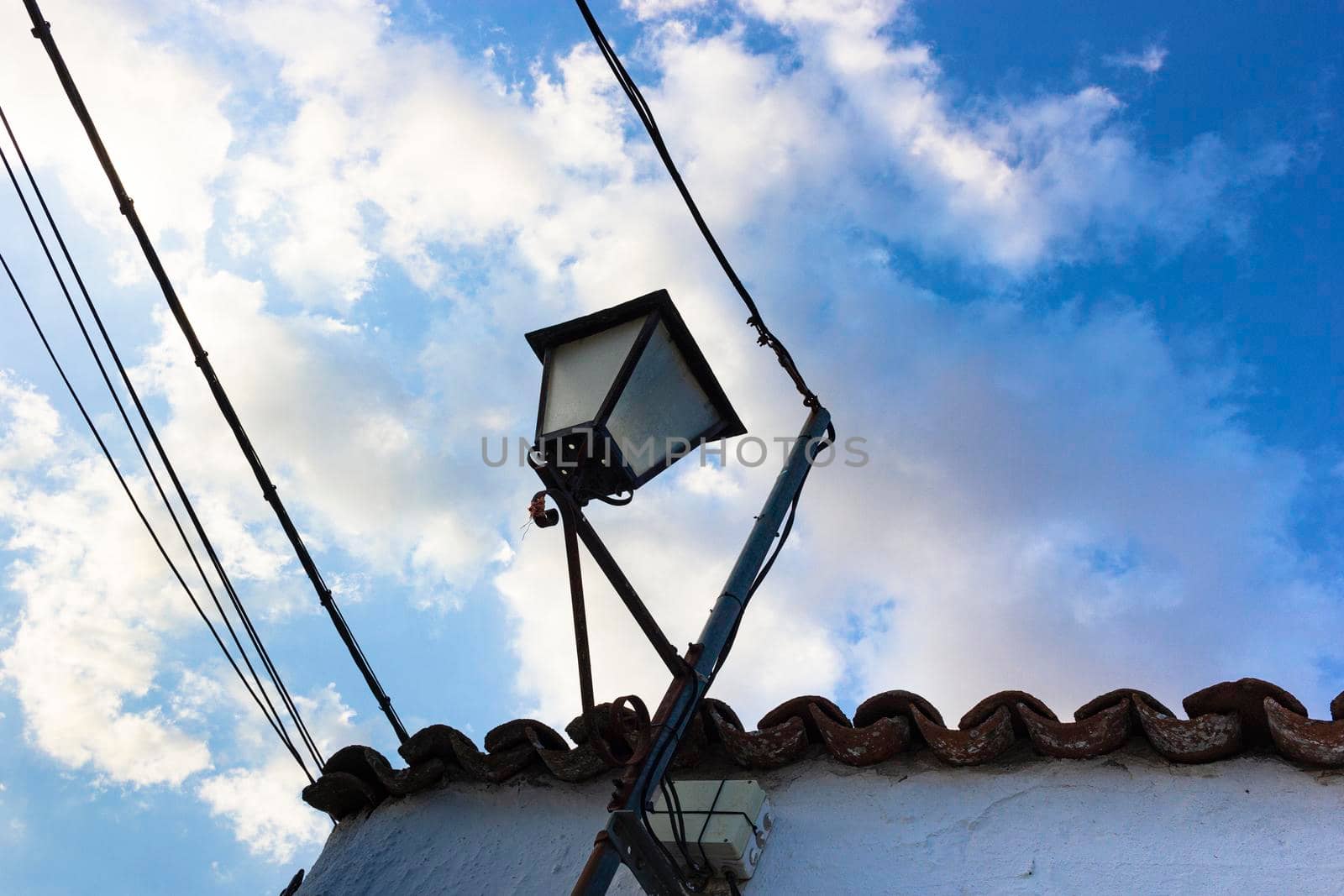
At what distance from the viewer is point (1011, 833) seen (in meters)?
2.57

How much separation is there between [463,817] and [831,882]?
4.96ft

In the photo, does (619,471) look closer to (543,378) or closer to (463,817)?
(543,378)

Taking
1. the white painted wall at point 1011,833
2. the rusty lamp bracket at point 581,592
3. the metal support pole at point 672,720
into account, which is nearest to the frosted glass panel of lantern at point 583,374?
the rusty lamp bracket at point 581,592

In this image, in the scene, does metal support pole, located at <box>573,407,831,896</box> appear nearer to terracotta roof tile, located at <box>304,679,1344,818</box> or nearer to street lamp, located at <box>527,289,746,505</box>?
terracotta roof tile, located at <box>304,679,1344,818</box>

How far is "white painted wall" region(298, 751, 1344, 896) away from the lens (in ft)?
7.63

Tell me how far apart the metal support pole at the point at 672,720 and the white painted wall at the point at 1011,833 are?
2.09 feet

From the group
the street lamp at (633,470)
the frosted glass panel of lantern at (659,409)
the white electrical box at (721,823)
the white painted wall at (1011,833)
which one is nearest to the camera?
the street lamp at (633,470)

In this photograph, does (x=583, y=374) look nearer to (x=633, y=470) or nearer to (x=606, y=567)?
(x=633, y=470)

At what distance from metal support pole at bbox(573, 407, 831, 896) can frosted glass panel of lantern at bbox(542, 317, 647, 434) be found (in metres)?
0.68

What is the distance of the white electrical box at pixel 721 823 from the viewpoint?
8.59 feet

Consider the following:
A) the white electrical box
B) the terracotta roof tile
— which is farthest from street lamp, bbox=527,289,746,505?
the white electrical box

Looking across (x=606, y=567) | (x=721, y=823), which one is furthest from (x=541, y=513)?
(x=721, y=823)

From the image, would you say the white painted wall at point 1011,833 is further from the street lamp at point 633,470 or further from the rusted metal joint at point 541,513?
the rusted metal joint at point 541,513

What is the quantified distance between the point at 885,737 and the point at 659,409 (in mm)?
1265
